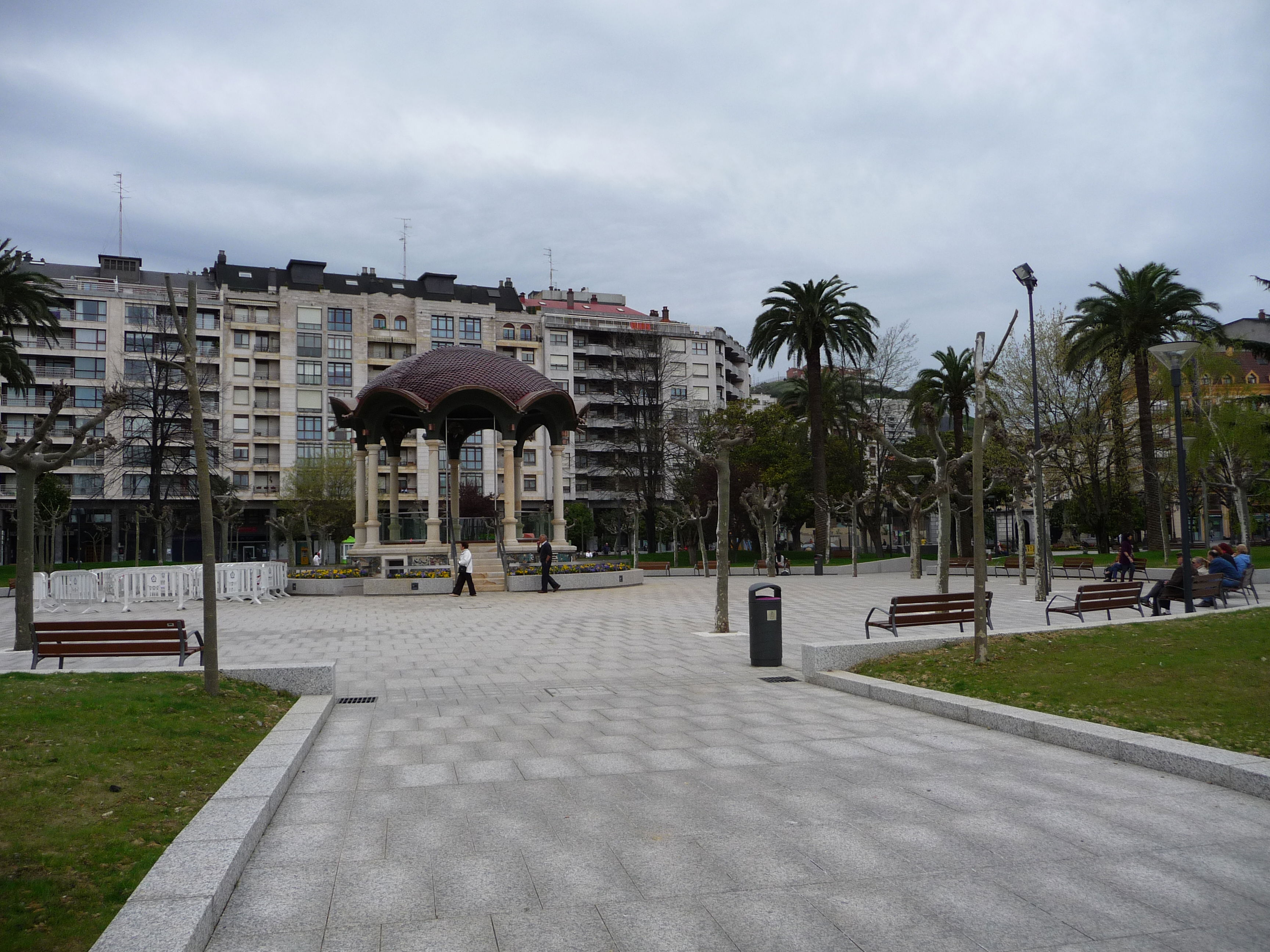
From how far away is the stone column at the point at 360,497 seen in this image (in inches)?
1331

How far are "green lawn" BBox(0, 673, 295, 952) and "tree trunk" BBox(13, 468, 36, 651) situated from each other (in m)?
2.54

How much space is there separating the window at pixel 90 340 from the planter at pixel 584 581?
172 feet

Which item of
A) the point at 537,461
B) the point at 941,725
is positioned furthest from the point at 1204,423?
the point at 537,461

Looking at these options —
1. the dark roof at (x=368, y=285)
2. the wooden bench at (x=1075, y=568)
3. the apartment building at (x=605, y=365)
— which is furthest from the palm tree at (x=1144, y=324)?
the dark roof at (x=368, y=285)

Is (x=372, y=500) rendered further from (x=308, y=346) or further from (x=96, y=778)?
(x=308, y=346)

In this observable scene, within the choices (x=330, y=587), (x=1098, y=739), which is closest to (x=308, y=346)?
(x=330, y=587)

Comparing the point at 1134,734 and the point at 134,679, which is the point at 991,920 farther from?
the point at 134,679

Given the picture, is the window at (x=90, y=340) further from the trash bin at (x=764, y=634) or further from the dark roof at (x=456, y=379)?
the trash bin at (x=764, y=634)

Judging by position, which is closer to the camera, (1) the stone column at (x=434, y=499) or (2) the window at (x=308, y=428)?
(1) the stone column at (x=434, y=499)

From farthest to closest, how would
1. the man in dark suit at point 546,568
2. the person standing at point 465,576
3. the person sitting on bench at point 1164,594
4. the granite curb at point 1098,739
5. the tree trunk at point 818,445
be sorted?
the tree trunk at point 818,445, the man in dark suit at point 546,568, the person standing at point 465,576, the person sitting on bench at point 1164,594, the granite curb at point 1098,739

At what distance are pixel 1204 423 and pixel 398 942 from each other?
39.6 m

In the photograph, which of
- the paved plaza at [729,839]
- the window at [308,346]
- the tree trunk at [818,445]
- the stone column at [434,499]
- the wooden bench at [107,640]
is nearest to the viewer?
the paved plaza at [729,839]

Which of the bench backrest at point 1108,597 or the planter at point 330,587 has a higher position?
the bench backrest at point 1108,597

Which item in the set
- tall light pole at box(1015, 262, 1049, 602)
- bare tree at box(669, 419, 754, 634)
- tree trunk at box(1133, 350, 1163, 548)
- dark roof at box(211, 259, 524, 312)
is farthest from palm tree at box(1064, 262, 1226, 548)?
dark roof at box(211, 259, 524, 312)
